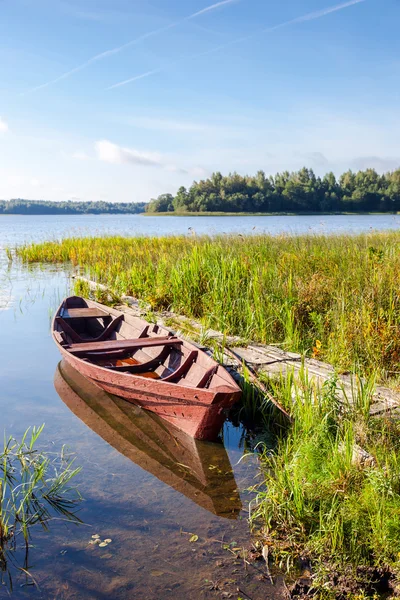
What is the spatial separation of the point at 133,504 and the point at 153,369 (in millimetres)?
2568

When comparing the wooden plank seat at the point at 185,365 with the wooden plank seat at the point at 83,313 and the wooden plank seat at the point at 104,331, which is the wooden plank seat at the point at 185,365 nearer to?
the wooden plank seat at the point at 104,331

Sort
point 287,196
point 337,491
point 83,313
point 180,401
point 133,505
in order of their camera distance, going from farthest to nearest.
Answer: point 287,196 → point 83,313 → point 180,401 → point 133,505 → point 337,491

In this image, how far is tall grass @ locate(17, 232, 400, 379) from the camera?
18.1ft

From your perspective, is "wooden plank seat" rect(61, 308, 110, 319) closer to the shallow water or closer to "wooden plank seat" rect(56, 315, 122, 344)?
"wooden plank seat" rect(56, 315, 122, 344)

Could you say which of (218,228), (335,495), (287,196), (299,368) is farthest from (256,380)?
(287,196)

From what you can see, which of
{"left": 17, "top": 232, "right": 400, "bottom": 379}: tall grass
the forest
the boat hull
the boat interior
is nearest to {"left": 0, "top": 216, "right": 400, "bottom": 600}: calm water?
the boat hull

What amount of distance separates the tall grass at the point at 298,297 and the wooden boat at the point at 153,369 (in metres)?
0.84

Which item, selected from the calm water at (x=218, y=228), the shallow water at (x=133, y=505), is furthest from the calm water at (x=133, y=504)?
the calm water at (x=218, y=228)

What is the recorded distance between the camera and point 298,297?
22.9ft

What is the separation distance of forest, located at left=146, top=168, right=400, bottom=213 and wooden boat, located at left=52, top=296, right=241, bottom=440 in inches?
2435

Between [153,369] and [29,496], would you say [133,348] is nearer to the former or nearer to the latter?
[153,369]

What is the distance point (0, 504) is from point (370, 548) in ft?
7.60

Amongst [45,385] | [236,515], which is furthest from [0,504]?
[45,385]

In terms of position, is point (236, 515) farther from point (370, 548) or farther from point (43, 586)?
point (43, 586)
